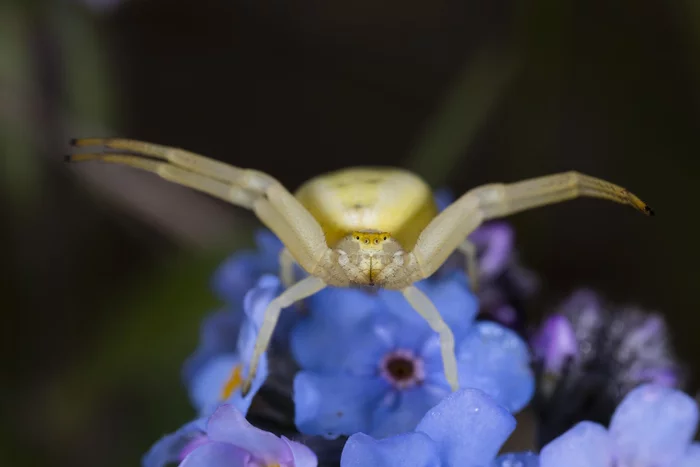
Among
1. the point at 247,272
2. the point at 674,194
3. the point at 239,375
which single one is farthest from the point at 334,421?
the point at 674,194

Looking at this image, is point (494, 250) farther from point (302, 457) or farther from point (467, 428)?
point (302, 457)

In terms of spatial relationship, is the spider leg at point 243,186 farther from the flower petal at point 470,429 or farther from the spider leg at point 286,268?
the flower petal at point 470,429

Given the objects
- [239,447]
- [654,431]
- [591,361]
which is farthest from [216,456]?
[591,361]

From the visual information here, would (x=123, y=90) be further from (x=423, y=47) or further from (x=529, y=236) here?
(x=529, y=236)

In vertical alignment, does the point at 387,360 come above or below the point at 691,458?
above

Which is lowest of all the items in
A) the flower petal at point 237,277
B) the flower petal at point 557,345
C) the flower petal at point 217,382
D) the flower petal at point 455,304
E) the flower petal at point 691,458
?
the flower petal at point 691,458

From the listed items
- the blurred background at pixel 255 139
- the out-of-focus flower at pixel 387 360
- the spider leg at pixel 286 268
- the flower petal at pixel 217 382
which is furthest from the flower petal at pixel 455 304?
the blurred background at pixel 255 139

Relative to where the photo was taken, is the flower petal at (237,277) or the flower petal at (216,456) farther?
the flower petal at (237,277)
